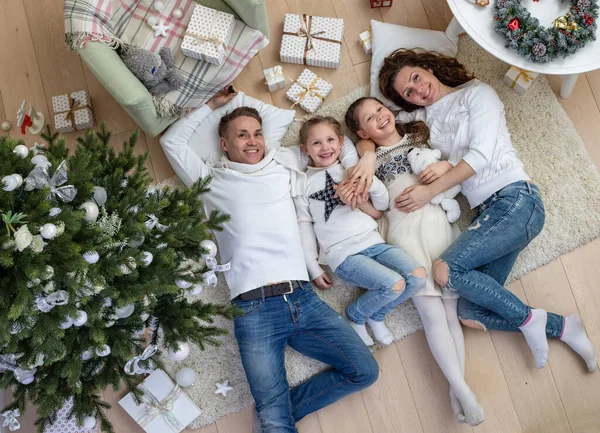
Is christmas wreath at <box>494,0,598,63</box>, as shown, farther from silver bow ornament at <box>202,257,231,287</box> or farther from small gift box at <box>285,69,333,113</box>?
silver bow ornament at <box>202,257,231,287</box>

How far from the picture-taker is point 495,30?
1716 millimetres

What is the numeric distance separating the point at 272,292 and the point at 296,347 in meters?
0.24

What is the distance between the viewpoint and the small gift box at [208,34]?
192 centimetres

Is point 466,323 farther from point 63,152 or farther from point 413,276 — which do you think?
point 63,152

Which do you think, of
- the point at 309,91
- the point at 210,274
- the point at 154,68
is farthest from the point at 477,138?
the point at 154,68

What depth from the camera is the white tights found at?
1827 millimetres

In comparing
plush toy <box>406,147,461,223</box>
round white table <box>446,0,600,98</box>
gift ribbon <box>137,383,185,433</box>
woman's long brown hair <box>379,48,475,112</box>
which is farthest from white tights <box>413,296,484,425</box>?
gift ribbon <box>137,383,185,433</box>

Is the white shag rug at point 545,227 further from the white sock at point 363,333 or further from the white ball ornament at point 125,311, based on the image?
the white ball ornament at point 125,311

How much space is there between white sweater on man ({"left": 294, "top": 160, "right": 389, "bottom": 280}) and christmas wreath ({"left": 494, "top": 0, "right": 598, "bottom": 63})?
0.66 m

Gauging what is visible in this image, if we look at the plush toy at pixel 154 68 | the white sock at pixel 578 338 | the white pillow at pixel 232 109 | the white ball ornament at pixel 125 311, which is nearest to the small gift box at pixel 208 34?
the plush toy at pixel 154 68

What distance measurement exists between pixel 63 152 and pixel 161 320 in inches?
20.7

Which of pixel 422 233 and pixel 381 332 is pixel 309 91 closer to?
pixel 422 233

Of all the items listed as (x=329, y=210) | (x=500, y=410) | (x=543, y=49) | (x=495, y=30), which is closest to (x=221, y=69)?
(x=329, y=210)

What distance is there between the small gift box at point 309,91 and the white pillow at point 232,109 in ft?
0.24
